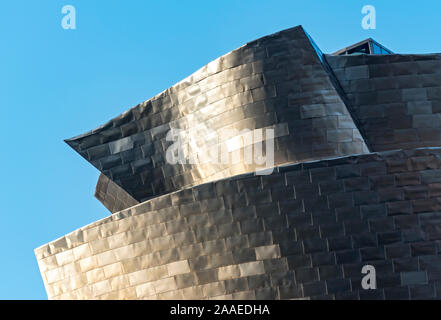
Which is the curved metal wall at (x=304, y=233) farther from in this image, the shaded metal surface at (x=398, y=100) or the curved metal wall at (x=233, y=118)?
the shaded metal surface at (x=398, y=100)

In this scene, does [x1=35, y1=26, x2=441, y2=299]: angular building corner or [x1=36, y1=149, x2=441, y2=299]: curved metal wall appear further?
[x1=35, y1=26, x2=441, y2=299]: angular building corner

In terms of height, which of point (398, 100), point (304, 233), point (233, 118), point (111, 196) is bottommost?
point (304, 233)

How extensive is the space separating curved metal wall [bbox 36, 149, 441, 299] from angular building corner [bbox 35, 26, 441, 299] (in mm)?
30

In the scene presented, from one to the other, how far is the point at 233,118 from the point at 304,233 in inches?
168

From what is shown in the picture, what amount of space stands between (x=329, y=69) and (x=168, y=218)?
21.8 ft

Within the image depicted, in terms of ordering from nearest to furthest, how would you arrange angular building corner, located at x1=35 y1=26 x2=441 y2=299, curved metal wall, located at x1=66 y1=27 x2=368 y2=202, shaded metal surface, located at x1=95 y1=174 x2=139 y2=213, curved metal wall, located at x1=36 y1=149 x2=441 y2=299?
curved metal wall, located at x1=36 y1=149 x2=441 y2=299
angular building corner, located at x1=35 y1=26 x2=441 y2=299
curved metal wall, located at x1=66 y1=27 x2=368 y2=202
shaded metal surface, located at x1=95 y1=174 x2=139 y2=213

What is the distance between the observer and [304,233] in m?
16.4

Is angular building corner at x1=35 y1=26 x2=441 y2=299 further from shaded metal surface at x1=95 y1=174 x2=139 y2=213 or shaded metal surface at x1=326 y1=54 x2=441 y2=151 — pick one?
shaded metal surface at x1=95 y1=174 x2=139 y2=213

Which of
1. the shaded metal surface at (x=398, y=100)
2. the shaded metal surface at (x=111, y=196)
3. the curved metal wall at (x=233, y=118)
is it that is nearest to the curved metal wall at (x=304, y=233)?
the curved metal wall at (x=233, y=118)

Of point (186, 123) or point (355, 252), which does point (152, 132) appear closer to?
point (186, 123)

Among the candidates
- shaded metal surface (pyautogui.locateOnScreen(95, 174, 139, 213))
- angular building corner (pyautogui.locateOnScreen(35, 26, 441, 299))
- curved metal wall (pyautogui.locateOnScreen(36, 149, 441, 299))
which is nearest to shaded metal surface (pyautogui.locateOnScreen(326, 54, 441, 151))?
angular building corner (pyautogui.locateOnScreen(35, 26, 441, 299))

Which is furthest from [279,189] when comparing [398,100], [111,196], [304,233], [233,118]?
[111,196]

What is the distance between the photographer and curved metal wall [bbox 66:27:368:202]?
1797cm

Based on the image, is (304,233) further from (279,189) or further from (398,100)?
(398,100)
